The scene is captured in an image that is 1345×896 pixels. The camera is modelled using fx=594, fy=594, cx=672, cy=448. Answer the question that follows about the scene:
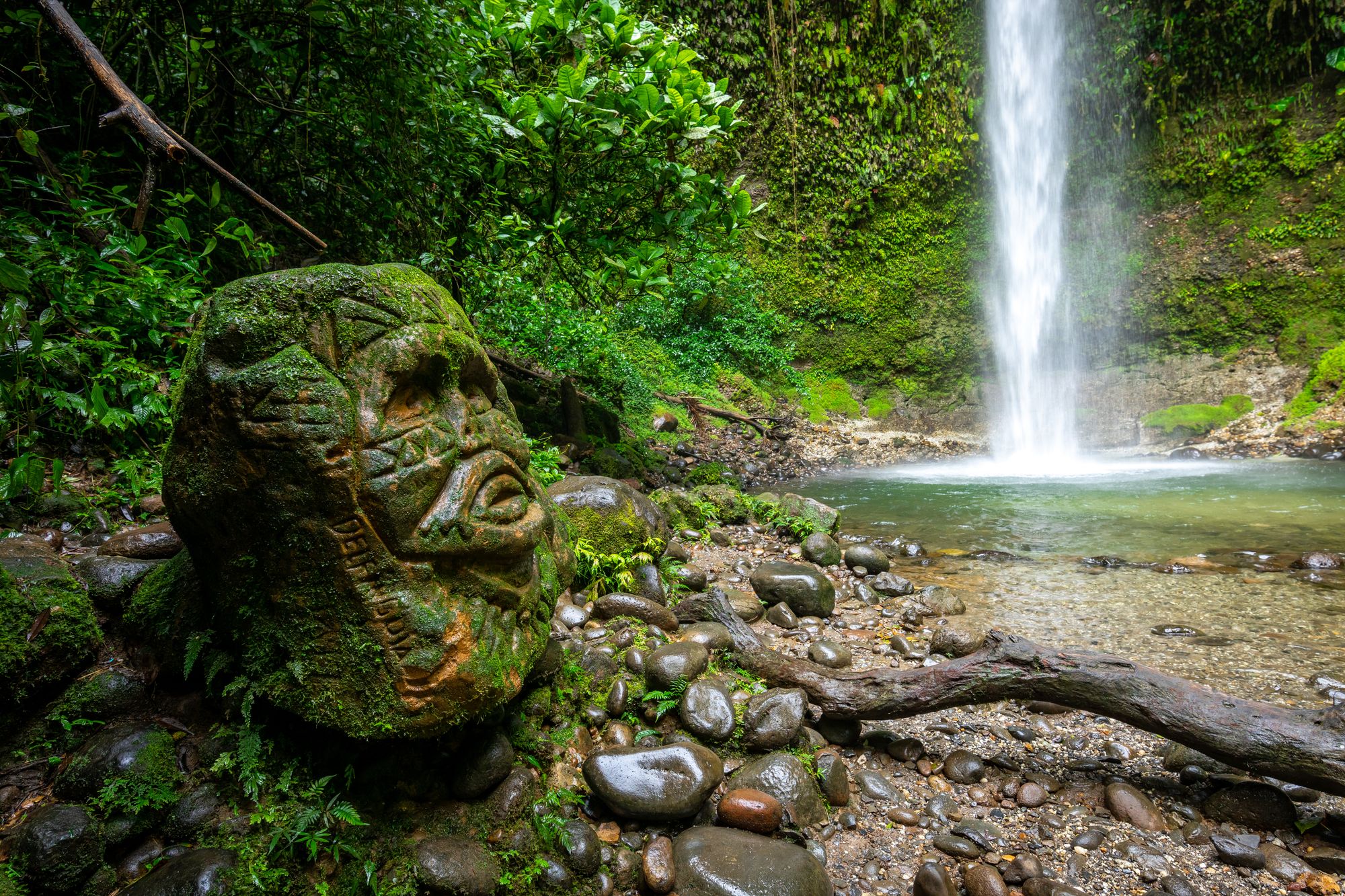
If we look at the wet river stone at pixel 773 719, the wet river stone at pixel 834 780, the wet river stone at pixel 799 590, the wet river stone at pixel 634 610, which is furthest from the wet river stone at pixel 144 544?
the wet river stone at pixel 799 590

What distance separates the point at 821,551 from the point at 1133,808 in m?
3.27

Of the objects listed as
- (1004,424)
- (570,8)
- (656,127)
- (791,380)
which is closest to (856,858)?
(656,127)

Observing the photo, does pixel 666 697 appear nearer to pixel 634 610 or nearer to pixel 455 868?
pixel 634 610

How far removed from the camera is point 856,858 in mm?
2234

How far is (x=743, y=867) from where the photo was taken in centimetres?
200

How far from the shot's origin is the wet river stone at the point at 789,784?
93.0 inches

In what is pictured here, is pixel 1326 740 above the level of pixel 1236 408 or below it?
below

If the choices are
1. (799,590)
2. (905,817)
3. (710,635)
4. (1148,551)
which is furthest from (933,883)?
(1148,551)

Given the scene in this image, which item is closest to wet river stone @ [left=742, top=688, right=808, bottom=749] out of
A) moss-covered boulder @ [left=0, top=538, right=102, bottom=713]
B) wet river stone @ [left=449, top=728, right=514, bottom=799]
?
wet river stone @ [left=449, top=728, right=514, bottom=799]

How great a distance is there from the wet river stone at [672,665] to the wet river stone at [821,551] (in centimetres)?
276

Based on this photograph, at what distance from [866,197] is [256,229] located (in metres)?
13.5

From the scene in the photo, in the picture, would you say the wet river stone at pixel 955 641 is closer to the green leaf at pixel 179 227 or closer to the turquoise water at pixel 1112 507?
the turquoise water at pixel 1112 507

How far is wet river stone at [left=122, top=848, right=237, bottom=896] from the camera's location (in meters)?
1.56

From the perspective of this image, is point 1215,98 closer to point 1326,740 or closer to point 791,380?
point 791,380
